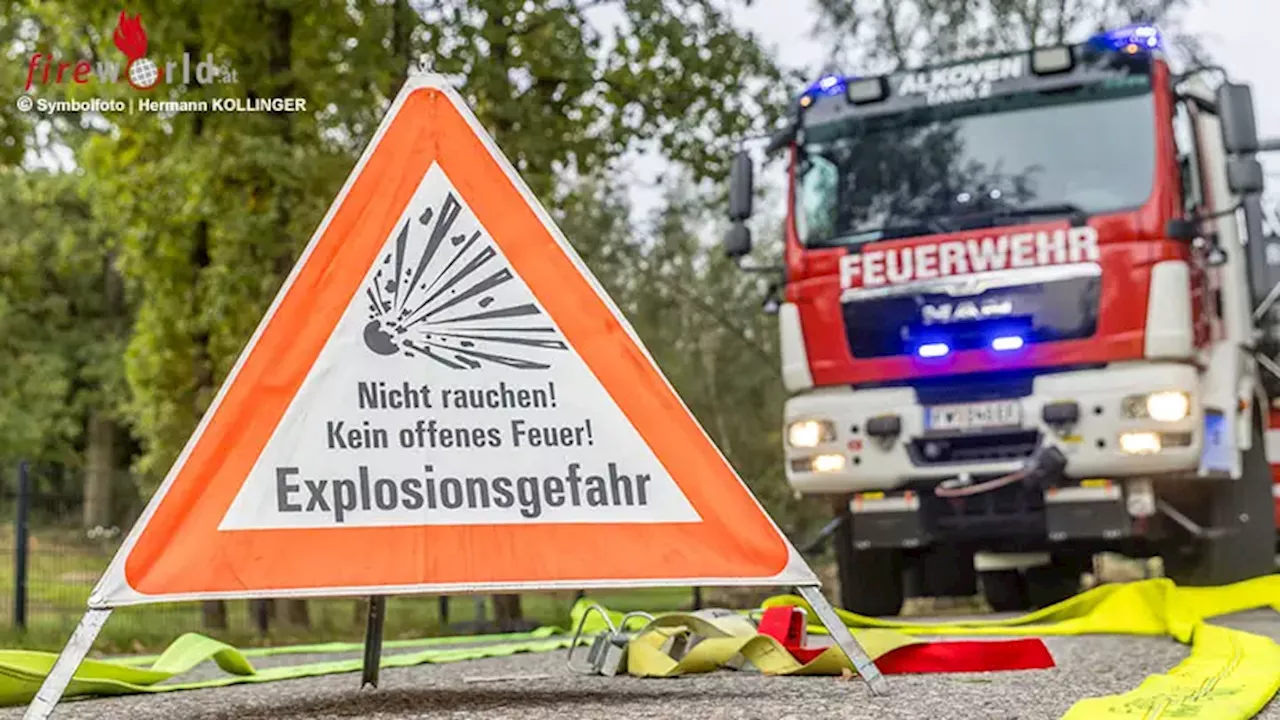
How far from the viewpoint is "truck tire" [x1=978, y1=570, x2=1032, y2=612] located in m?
14.1

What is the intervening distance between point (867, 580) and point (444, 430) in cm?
784

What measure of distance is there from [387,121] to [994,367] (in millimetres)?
5977

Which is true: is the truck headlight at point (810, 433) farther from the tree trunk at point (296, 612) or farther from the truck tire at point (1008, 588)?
the tree trunk at point (296, 612)

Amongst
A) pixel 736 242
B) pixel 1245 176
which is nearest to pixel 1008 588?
pixel 736 242

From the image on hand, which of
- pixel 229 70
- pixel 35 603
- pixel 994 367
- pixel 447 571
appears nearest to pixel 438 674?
pixel 447 571

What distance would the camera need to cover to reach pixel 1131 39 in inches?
398

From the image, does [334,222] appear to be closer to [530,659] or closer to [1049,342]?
[530,659]

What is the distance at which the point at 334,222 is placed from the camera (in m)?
4.51

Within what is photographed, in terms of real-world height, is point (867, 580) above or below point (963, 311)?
below

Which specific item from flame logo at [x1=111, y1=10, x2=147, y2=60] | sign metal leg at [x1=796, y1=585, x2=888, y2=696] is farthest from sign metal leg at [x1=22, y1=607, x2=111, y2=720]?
flame logo at [x1=111, y1=10, x2=147, y2=60]

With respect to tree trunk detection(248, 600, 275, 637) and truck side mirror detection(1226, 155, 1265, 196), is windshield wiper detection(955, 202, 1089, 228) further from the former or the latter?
tree trunk detection(248, 600, 275, 637)

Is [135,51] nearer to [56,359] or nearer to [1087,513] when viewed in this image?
[1087,513]
